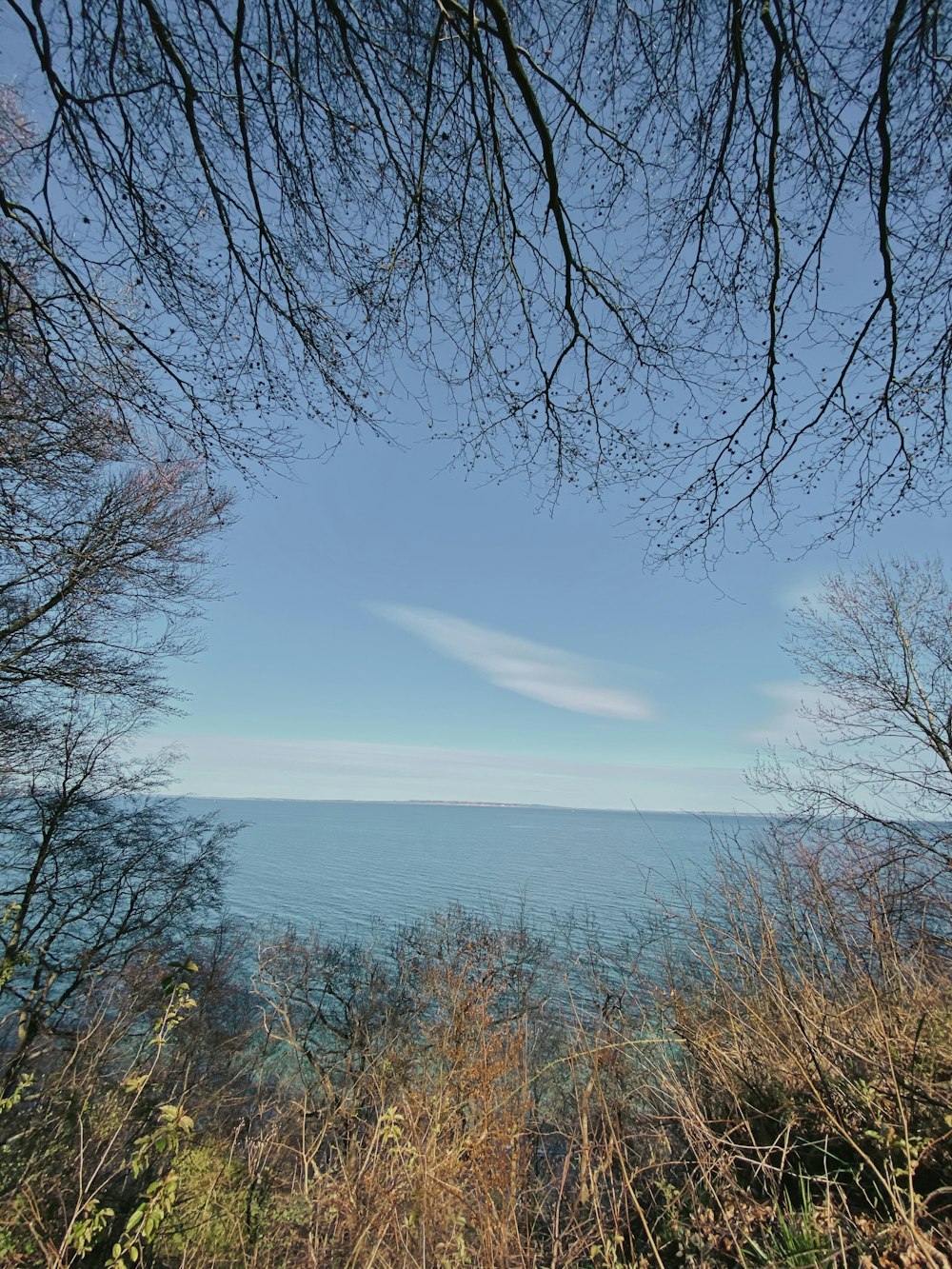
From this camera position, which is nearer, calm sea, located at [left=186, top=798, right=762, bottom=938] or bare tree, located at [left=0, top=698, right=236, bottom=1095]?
bare tree, located at [left=0, top=698, right=236, bottom=1095]

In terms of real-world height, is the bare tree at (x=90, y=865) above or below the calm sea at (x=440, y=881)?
above

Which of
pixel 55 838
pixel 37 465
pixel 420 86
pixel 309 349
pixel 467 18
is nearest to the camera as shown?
pixel 467 18

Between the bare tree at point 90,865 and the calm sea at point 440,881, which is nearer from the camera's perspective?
the bare tree at point 90,865

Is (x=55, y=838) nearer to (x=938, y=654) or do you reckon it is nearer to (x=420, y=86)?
(x=420, y=86)

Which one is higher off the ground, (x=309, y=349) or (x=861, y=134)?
(x=861, y=134)

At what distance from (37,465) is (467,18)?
4555mm

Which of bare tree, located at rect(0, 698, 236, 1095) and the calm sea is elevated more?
bare tree, located at rect(0, 698, 236, 1095)

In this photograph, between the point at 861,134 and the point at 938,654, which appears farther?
the point at 938,654

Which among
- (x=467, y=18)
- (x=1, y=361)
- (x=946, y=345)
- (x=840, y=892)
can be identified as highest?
(x=467, y=18)

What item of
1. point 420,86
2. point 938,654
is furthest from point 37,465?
point 938,654

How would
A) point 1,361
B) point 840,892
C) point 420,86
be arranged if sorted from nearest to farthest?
point 420,86 < point 1,361 < point 840,892

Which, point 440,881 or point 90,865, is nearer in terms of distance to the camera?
point 90,865

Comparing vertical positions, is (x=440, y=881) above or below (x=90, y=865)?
below

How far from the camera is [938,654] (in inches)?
438
